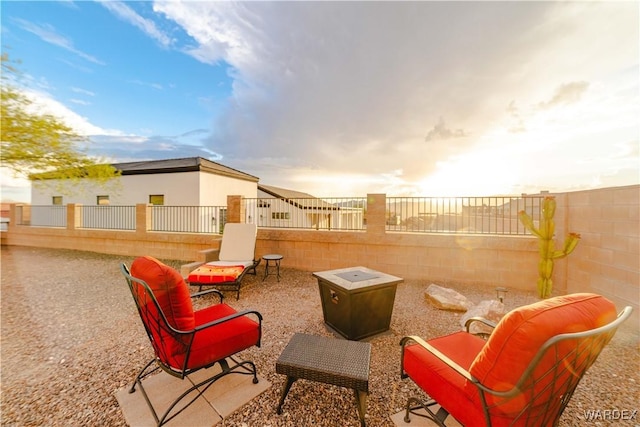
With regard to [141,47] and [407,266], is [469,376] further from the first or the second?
[141,47]

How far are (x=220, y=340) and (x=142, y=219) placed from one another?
9.57 m

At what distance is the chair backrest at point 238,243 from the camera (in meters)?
6.69

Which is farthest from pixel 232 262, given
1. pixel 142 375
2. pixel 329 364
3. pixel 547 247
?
pixel 547 247

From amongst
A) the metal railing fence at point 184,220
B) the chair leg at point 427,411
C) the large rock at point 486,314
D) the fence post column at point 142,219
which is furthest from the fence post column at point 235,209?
the chair leg at point 427,411

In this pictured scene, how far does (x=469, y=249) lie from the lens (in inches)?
246

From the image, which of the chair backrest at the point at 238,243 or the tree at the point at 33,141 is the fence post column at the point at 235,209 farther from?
the tree at the point at 33,141

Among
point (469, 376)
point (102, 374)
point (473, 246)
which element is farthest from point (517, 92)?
point (102, 374)

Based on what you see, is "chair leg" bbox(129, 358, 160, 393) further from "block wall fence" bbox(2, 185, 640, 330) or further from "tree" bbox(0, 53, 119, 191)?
"tree" bbox(0, 53, 119, 191)

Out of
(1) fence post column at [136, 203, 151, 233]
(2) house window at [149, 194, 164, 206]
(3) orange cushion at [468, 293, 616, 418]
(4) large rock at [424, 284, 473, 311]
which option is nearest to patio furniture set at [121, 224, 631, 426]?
(3) orange cushion at [468, 293, 616, 418]

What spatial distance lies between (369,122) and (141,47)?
830cm

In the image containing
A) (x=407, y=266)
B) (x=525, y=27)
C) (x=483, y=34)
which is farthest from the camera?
(x=407, y=266)

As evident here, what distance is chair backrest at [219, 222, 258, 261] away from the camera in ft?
22.0

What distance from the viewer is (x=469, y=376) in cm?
148

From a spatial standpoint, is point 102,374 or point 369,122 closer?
point 102,374
